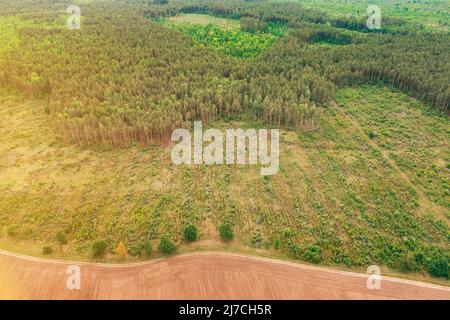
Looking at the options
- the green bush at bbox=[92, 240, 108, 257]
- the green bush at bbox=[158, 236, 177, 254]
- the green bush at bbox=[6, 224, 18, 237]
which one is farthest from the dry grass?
the green bush at bbox=[92, 240, 108, 257]

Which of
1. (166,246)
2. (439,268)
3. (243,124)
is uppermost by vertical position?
(243,124)

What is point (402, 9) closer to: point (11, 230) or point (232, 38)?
point (232, 38)

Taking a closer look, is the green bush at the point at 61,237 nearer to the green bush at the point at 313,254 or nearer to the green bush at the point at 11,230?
the green bush at the point at 11,230

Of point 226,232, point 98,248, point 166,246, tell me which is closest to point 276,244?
point 226,232

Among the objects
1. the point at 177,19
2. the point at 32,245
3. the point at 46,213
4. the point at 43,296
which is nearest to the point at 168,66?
the point at 46,213
